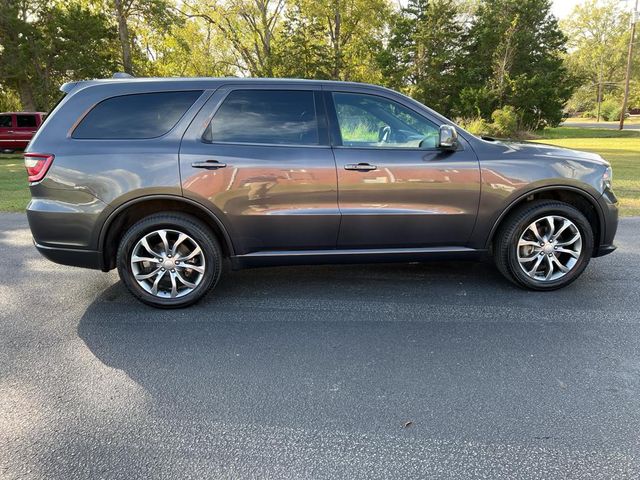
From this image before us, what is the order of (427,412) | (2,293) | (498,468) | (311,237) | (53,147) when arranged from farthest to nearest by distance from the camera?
(2,293)
(311,237)
(53,147)
(427,412)
(498,468)

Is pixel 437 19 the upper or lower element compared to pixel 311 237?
upper

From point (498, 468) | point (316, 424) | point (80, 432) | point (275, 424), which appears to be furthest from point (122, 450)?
point (498, 468)

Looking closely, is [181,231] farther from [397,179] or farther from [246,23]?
[246,23]

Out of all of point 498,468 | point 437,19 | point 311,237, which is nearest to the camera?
point 498,468

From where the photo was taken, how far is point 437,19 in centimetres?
3516

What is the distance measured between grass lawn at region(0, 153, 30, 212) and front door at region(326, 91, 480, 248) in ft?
22.4

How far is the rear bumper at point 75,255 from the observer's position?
3.87m

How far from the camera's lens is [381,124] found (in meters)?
4.19

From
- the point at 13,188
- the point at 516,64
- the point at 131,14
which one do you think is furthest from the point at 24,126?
the point at 516,64

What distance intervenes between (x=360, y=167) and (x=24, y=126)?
22.1m

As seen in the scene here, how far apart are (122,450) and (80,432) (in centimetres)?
30

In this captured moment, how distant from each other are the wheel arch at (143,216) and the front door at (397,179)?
3.36 feet

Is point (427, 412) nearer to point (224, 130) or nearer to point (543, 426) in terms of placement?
point (543, 426)

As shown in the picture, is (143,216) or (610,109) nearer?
(143,216)
